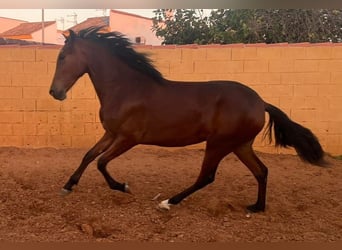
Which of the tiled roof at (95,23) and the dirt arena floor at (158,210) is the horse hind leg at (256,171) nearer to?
the dirt arena floor at (158,210)

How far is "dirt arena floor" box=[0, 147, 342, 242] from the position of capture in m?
3.79

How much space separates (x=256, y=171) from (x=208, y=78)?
3.35 m

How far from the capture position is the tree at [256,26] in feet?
33.2

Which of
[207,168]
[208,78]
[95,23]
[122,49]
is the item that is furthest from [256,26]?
[207,168]

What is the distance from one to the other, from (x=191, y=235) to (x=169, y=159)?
328 centimetres

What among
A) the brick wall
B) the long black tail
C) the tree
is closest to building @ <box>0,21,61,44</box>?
the tree

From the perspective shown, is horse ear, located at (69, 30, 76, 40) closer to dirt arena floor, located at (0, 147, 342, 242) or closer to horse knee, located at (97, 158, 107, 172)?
horse knee, located at (97, 158, 107, 172)

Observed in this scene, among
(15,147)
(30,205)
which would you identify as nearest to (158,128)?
(30,205)

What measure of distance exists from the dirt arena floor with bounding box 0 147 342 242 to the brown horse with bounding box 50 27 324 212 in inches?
9.0

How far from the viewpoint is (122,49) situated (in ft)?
14.9

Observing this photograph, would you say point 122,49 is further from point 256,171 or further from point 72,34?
point 256,171

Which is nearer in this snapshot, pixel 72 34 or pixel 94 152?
pixel 72 34

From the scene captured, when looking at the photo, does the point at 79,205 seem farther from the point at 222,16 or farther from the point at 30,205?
the point at 222,16

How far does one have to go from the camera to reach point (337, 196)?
5086 millimetres
